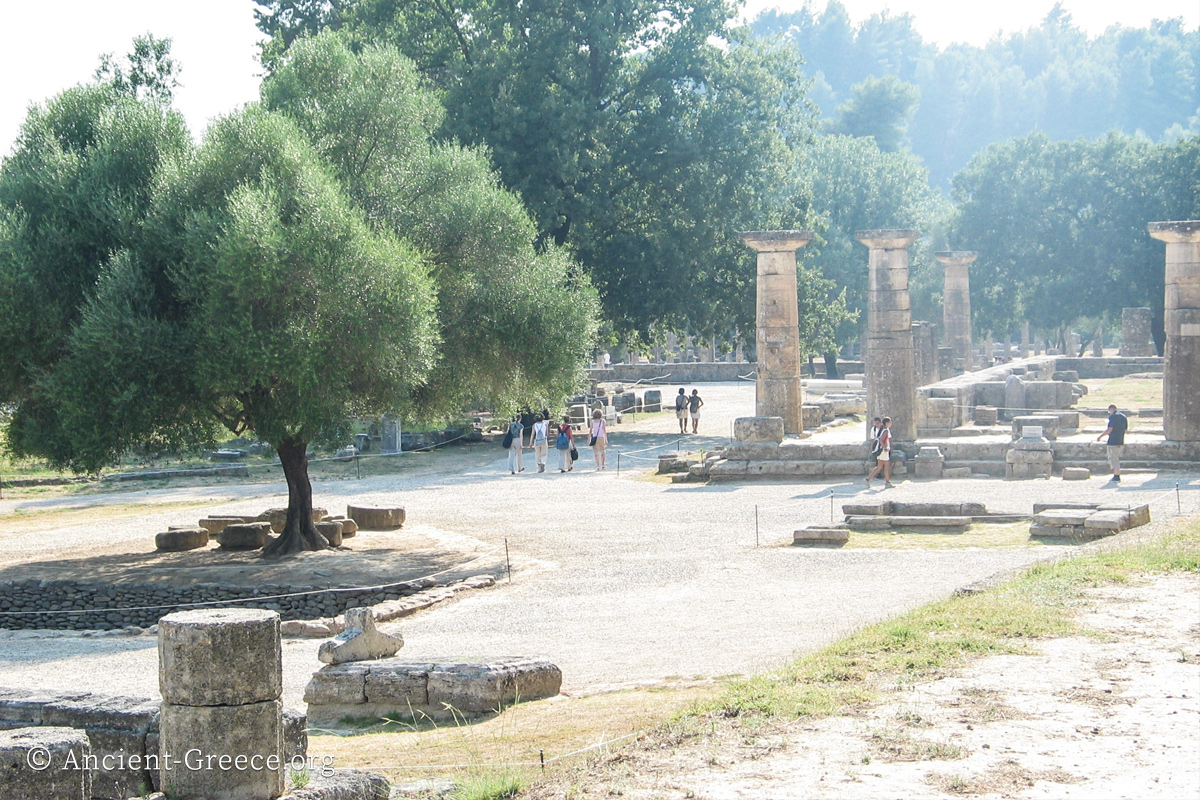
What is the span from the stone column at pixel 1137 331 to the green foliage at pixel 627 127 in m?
23.1

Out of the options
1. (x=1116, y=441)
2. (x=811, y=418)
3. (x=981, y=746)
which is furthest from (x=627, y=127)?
(x=981, y=746)

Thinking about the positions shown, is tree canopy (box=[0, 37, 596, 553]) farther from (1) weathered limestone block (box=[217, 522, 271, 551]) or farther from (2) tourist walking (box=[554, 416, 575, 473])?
(2) tourist walking (box=[554, 416, 575, 473])

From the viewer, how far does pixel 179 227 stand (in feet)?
60.8

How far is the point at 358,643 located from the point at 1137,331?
48.6 meters

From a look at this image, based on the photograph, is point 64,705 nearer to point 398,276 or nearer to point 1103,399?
point 398,276

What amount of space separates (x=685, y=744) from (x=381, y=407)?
12.0 meters

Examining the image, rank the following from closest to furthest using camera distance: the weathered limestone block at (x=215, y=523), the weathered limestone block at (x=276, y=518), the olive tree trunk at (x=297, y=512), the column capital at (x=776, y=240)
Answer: the olive tree trunk at (x=297, y=512) → the weathered limestone block at (x=215, y=523) → the weathered limestone block at (x=276, y=518) → the column capital at (x=776, y=240)

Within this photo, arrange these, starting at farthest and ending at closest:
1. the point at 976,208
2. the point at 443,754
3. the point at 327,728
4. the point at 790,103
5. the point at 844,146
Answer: the point at 844,146
the point at 976,208
the point at 790,103
the point at 327,728
the point at 443,754

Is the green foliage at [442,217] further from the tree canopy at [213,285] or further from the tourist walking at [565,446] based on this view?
the tourist walking at [565,446]

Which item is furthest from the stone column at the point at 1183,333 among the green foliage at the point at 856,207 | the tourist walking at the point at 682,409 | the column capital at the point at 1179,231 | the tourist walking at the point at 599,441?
the green foliage at the point at 856,207

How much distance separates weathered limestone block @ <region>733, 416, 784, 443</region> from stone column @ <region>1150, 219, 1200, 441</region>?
726 cm

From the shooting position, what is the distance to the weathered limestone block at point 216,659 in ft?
24.0

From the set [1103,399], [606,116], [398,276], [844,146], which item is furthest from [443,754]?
[844,146]

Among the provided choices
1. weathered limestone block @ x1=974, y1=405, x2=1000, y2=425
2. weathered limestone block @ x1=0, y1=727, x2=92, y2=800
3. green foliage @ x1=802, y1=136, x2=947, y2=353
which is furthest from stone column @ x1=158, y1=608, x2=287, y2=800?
green foliage @ x1=802, y1=136, x2=947, y2=353
